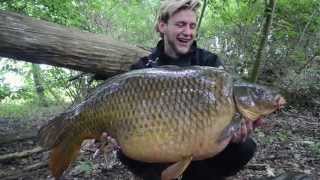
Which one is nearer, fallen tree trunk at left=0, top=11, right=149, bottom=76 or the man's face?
the man's face

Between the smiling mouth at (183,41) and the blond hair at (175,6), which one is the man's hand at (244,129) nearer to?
the smiling mouth at (183,41)

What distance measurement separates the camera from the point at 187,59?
292 cm

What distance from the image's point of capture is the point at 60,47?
4770 millimetres

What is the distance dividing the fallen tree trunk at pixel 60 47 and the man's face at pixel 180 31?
2052 mm

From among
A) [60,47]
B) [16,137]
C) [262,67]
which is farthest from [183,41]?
[262,67]

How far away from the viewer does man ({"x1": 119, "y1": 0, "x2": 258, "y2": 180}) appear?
2773 mm

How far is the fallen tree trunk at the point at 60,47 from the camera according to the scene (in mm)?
4441

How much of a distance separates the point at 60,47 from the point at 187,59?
2.22 metres

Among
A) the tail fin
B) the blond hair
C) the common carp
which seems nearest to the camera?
the common carp

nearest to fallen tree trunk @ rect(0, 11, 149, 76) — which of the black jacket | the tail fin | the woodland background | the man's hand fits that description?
the woodland background

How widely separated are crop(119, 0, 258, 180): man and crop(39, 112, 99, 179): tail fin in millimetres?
652

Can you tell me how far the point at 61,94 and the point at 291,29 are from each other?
20.2 feet

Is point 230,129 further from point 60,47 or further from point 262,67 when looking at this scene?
point 262,67

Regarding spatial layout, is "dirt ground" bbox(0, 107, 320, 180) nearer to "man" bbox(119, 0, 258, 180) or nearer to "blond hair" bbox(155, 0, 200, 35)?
"man" bbox(119, 0, 258, 180)
